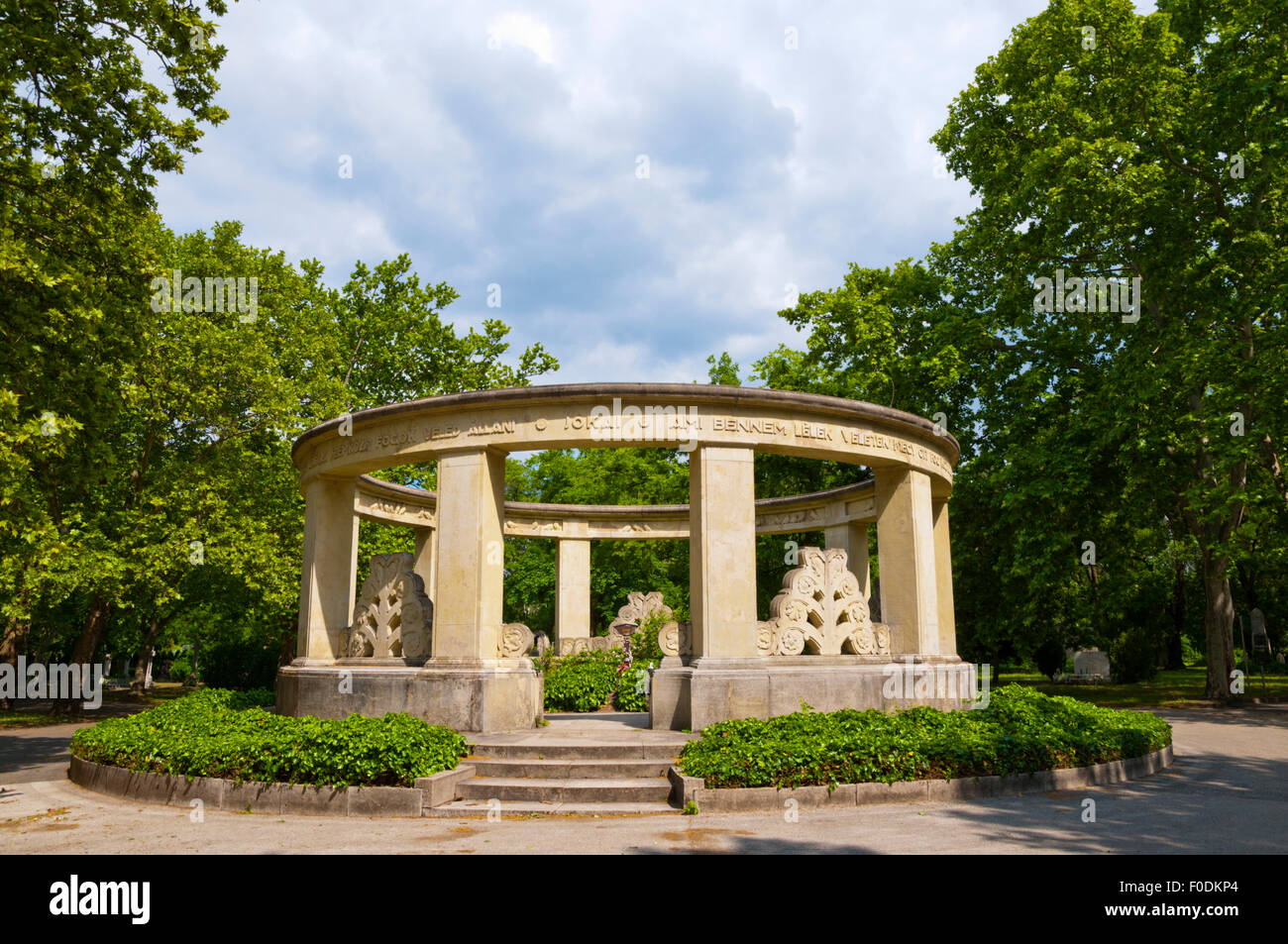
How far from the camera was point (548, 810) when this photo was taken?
29.6 feet

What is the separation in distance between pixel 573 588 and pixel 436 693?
34.1ft

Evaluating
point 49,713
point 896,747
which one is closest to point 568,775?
point 896,747

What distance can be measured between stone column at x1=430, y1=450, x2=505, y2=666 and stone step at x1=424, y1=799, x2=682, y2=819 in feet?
11.5

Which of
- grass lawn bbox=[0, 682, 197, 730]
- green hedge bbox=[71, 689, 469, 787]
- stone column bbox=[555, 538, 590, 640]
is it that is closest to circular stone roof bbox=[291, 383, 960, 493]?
green hedge bbox=[71, 689, 469, 787]

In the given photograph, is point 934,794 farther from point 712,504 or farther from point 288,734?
point 288,734

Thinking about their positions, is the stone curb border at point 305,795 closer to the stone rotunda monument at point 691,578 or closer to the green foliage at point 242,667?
the stone rotunda monument at point 691,578

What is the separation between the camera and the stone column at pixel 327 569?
596 inches

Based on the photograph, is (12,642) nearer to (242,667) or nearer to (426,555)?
(242,667)

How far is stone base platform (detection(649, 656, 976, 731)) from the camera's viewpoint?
11.7 m

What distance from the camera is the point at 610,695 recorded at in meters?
18.4

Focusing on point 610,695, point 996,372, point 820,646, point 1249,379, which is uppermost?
point 996,372

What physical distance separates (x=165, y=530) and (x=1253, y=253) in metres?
28.8

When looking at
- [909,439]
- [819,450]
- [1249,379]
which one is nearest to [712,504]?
[819,450]

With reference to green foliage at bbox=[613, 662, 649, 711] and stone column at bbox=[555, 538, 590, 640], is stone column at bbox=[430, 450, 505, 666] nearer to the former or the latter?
green foliage at bbox=[613, 662, 649, 711]
